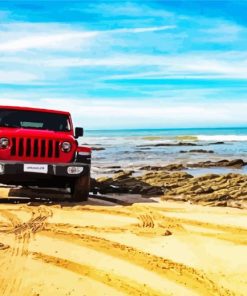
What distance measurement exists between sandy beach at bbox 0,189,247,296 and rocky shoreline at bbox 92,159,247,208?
4.96 feet

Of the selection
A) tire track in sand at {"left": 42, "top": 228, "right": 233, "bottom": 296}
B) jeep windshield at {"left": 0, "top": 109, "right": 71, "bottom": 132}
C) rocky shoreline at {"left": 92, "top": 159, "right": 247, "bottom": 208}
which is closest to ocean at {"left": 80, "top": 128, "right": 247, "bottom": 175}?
rocky shoreline at {"left": 92, "top": 159, "right": 247, "bottom": 208}

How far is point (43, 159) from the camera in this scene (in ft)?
29.4

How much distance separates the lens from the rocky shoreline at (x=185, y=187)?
980 cm

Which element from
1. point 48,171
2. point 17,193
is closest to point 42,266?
point 48,171

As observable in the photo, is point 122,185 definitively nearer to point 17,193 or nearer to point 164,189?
point 164,189

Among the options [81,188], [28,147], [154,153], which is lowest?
[154,153]

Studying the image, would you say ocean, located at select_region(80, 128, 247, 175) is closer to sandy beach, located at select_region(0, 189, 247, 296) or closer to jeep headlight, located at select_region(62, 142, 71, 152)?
jeep headlight, located at select_region(62, 142, 71, 152)

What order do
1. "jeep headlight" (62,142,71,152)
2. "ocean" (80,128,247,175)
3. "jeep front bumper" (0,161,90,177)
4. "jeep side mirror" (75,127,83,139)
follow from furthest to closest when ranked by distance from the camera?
"ocean" (80,128,247,175) → "jeep side mirror" (75,127,83,139) → "jeep headlight" (62,142,71,152) → "jeep front bumper" (0,161,90,177)

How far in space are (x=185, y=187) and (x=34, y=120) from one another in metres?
3.76

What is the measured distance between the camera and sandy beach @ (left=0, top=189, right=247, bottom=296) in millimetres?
4117

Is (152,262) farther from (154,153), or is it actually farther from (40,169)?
(154,153)

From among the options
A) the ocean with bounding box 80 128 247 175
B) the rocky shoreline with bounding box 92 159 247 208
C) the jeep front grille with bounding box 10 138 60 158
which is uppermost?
the jeep front grille with bounding box 10 138 60 158

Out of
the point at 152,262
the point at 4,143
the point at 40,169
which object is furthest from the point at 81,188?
the point at 152,262

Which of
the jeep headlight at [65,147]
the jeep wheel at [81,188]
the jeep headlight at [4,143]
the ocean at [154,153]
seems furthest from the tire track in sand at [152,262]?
the ocean at [154,153]
